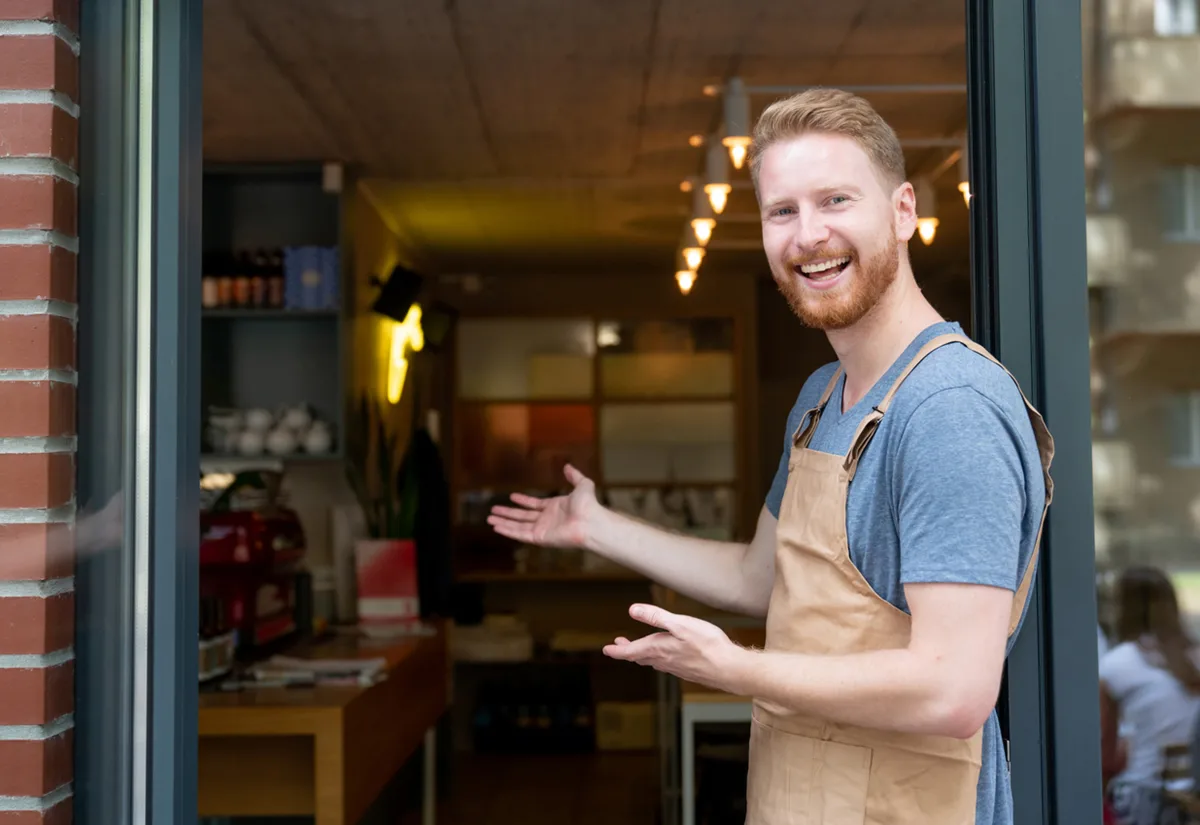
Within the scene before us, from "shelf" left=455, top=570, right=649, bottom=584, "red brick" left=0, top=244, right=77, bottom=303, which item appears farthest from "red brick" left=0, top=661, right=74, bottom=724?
"shelf" left=455, top=570, right=649, bottom=584

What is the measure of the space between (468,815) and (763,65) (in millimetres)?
3452

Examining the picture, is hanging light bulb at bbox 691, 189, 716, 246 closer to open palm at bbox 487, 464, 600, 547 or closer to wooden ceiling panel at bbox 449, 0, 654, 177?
wooden ceiling panel at bbox 449, 0, 654, 177

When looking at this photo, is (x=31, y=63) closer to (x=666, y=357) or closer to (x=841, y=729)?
(x=841, y=729)

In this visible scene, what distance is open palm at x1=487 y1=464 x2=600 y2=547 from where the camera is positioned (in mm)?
1950

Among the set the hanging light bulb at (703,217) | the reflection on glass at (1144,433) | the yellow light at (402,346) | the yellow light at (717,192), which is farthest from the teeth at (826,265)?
the yellow light at (402,346)

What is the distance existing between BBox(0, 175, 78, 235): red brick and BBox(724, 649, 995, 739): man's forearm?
3.29ft

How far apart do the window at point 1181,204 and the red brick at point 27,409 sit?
1417 millimetres

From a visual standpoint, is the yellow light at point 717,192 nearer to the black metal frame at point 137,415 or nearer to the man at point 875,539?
the man at point 875,539

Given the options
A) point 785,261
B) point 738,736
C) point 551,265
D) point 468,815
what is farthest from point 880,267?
point 551,265

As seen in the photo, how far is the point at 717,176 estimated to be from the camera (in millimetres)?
4105

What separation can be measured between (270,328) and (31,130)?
3.74 m

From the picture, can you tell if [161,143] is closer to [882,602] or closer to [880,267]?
[880,267]

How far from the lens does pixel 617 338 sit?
25.0 ft

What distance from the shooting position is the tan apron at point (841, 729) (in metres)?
1.37
